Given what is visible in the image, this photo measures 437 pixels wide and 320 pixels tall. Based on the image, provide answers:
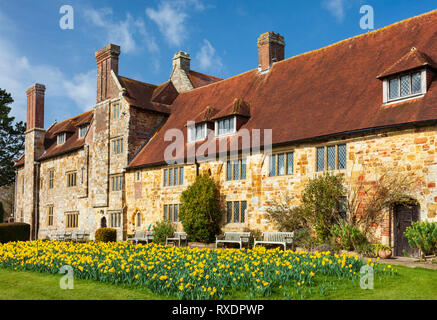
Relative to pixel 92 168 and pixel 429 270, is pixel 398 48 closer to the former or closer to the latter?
pixel 429 270

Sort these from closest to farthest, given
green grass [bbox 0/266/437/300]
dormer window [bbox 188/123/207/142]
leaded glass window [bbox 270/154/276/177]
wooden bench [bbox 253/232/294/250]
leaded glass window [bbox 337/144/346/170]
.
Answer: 1. green grass [bbox 0/266/437/300]
2. leaded glass window [bbox 337/144/346/170]
3. wooden bench [bbox 253/232/294/250]
4. leaded glass window [bbox 270/154/276/177]
5. dormer window [bbox 188/123/207/142]

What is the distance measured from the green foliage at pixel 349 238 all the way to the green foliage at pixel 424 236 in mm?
1672

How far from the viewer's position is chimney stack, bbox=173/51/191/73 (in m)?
31.4

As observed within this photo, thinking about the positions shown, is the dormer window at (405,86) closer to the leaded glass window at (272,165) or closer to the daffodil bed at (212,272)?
the leaded glass window at (272,165)

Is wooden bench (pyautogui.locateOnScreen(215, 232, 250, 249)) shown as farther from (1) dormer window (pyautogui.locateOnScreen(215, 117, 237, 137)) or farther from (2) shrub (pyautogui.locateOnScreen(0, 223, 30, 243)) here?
(2) shrub (pyautogui.locateOnScreen(0, 223, 30, 243))

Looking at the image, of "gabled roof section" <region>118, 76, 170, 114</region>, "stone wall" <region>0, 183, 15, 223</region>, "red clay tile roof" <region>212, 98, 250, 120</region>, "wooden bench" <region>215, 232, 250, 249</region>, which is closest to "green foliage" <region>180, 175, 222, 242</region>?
"wooden bench" <region>215, 232, 250, 249</region>

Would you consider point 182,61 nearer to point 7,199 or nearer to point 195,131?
point 195,131

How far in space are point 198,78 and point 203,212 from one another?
13.6 m

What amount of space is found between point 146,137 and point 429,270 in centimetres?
1964

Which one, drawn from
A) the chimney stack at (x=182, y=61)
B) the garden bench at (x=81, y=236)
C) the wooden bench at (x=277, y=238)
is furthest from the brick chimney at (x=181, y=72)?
the wooden bench at (x=277, y=238)

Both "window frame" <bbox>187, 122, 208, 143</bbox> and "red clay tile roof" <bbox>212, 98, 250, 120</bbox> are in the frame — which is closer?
"red clay tile roof" <bbox>212, 98, 250, 120</bbox>

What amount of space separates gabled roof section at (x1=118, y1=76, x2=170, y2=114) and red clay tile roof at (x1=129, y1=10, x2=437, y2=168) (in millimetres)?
3907

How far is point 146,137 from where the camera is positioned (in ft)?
92.6

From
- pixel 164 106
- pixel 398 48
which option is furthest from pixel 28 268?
pixel 164 106
